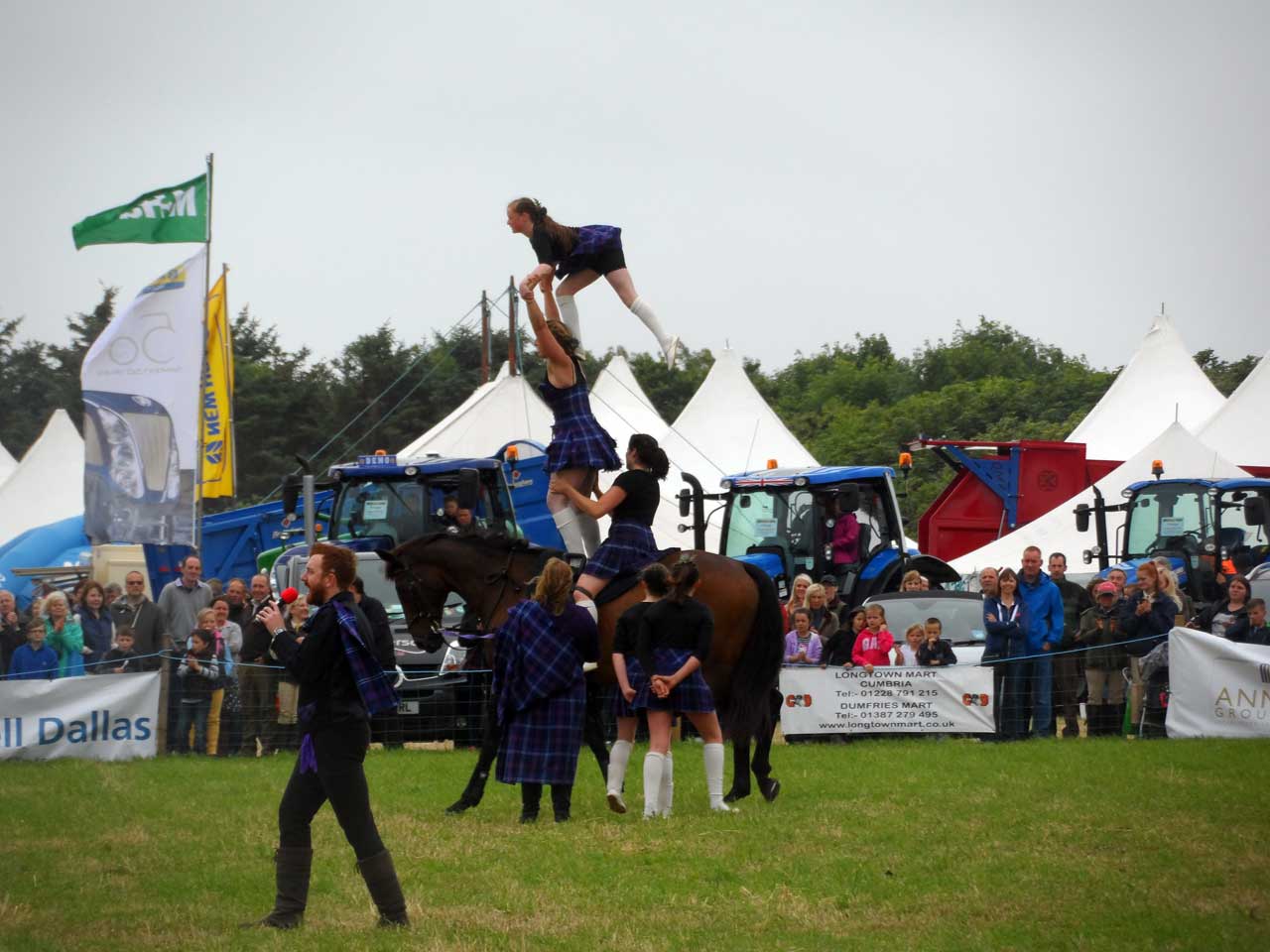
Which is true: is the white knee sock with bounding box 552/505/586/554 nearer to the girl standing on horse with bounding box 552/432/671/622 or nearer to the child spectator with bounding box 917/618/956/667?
the girl standing on horse with bounding box 552/432/671/622

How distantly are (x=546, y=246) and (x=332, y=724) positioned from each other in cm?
313

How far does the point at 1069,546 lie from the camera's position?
83.3ft

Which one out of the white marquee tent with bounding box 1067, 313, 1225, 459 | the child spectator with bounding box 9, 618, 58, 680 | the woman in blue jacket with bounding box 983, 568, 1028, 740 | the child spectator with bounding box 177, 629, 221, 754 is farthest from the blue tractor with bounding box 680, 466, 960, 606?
the white marquee tent with bounding box 1067, 313, 1225, 459

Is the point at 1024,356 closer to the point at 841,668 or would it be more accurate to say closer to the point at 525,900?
the point at 841,668

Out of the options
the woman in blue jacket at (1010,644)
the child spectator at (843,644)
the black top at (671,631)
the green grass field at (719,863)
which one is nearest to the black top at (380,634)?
the green grass field at (719,863)

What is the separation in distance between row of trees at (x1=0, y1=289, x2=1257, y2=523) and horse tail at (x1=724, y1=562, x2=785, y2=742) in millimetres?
38777

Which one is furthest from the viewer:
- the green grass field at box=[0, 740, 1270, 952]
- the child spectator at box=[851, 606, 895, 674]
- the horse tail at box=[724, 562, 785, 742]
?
the child spectator at box=[851, 606, 895, 674]

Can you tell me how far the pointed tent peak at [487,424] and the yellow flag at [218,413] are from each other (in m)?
9.79

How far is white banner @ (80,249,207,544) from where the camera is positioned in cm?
1675

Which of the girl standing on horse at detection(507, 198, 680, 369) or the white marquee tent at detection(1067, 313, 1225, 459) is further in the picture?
the white marquee tent at detection(1067, 313, 1225, 459)

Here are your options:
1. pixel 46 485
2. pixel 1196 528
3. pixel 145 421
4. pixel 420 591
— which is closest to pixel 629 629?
pixel 420 591

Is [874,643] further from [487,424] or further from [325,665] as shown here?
[487,424]

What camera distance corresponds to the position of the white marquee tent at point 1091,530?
83.3 ft

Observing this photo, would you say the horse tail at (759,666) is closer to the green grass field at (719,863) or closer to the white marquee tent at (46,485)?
the green grass field at (719,863)
